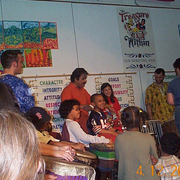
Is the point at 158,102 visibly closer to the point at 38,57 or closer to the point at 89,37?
the point at 89,37

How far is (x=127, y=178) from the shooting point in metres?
2.83

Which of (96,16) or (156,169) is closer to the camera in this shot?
(156,169)

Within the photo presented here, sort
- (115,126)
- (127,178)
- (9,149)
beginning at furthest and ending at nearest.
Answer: (115,126) → (127,178) → (9,149)

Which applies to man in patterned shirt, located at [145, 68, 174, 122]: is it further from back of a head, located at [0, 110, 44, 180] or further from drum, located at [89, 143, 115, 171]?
back of a head, located at [0, 110, 44, 180]

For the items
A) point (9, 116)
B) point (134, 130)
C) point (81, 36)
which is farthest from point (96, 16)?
point (9, 116)

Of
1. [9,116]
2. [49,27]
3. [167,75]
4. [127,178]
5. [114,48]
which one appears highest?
[49,27]

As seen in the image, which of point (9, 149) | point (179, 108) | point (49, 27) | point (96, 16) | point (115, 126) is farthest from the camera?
point (96, 16)

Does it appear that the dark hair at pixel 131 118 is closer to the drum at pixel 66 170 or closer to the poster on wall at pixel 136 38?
the drum at pixel 66 170

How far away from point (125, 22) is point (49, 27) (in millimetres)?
1634

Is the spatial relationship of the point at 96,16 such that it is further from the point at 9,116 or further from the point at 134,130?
the point at 9,116

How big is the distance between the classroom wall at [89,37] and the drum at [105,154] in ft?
7.25

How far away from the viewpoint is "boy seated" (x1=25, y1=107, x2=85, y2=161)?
2027 mm

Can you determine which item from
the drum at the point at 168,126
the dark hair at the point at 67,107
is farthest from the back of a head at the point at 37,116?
the drum at the point at 168,126

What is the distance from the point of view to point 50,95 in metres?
5.14
